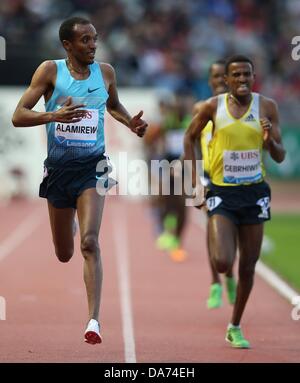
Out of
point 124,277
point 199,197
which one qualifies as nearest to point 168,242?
point 124,277

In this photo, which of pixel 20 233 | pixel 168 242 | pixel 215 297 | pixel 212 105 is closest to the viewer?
pixel 212 105

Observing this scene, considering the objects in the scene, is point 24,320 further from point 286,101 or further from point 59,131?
point 286,101

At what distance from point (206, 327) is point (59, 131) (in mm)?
2501

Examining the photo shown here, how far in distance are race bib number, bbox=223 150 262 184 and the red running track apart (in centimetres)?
127

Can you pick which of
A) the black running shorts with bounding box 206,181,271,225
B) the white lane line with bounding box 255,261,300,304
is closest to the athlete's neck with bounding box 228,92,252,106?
the black running shorts with bounding box 206,181,271,225

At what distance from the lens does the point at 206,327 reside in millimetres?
9266

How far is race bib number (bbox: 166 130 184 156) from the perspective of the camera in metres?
14.7

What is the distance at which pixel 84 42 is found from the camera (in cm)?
761

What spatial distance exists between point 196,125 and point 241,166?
0.49 metres

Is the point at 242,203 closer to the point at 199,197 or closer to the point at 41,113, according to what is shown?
the point at 199,197

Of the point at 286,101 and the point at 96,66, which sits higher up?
the point at 286,101

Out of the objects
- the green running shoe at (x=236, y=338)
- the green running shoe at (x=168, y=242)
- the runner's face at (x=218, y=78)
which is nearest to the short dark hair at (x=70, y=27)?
the green running shoe at (x=236, y=338)

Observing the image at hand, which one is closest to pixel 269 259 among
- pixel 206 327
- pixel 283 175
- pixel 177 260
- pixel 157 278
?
pixel 177 260

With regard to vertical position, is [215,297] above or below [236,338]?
above
